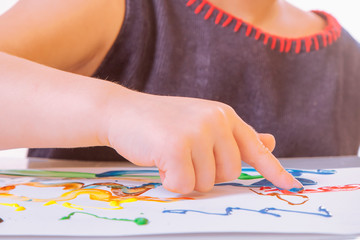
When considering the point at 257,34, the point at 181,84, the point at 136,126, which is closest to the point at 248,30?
the point at 257,34

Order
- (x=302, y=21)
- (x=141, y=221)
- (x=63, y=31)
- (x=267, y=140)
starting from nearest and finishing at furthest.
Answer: (x=141, y=221), (x=267, y=140), (x=63, y=31), (x=302, y=21)

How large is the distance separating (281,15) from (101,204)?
0.58 m

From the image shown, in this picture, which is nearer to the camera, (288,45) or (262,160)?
(262,160)

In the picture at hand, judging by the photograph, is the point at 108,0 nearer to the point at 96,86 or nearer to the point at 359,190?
the point at 96,86

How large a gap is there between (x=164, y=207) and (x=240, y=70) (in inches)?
16.3

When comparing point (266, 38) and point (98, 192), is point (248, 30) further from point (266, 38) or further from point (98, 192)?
point (98, 192)

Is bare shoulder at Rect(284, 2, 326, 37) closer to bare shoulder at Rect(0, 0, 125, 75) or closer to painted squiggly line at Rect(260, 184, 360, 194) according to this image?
bare shoulder at Rect(0, 0, 125, 75)

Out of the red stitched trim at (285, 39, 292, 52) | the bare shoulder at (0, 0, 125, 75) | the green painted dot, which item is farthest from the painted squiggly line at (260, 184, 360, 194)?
the red stitched trim at (285, 39, 292, 52)

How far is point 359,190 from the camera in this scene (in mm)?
334

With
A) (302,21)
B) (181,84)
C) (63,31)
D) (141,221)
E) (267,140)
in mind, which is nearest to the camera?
(141,221)

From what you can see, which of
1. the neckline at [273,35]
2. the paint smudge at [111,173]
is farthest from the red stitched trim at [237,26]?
the paint smudge at [111,173]

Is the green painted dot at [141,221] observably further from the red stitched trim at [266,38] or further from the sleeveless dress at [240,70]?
the red stitched trim at [266,38]

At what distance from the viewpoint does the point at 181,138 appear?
0.29m

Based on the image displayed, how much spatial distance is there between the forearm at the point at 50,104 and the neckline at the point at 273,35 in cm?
35
